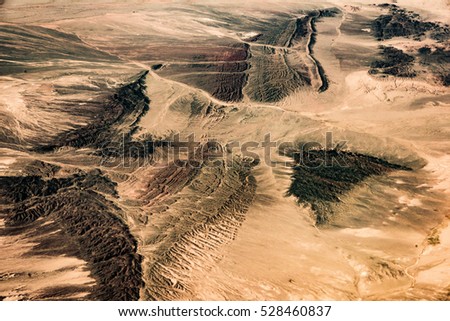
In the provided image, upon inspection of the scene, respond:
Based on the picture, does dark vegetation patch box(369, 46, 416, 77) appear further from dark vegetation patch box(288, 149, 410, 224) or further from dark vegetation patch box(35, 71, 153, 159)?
dark vegetation patch box(35, 71, 153, 159)

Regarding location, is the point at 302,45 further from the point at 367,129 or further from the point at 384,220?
the point at 384,220

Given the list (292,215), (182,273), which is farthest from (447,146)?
(182,273)

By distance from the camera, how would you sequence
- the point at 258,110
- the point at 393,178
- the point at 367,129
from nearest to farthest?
the point at 393,178 < the point at 367,129 < the point at 258,110

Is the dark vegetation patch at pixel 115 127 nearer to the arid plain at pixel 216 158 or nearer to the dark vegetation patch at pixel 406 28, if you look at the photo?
the arid plain at pixel 216 158

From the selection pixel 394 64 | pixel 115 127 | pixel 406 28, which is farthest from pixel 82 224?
pixel 406 28

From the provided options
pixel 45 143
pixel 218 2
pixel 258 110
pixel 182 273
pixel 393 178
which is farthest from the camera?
pixel 218 2

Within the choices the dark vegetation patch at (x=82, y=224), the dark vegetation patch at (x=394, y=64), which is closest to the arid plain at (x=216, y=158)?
the dark vegetation patch at (x=82, y=224)
